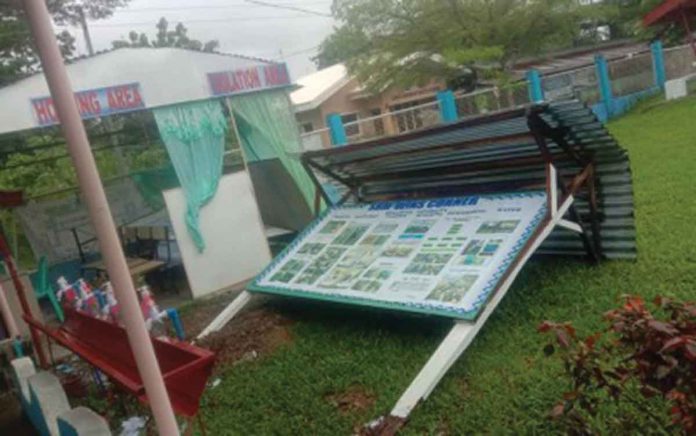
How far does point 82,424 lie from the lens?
284 centimetres

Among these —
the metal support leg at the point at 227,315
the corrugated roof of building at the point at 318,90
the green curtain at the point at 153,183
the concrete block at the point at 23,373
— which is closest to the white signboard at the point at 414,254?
the metal support leg at the point at 227,315

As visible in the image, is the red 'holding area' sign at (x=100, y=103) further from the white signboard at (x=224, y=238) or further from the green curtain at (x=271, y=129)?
the green curtain at (x=271, y=129)

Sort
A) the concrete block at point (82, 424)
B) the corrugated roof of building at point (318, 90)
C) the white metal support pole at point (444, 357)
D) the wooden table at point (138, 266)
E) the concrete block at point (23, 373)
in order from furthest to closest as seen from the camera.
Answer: the corrugated roof of building at point (318, 90)
the wooden table at point (138, 266)
the concrete block at point (23, 373)
the white metal support pole at point (444, 357)
the concrete block at point (82, 424)

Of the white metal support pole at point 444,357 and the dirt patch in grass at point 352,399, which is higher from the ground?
the white metal support pole at point 444,357

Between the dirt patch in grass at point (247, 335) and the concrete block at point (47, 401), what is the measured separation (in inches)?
57.4

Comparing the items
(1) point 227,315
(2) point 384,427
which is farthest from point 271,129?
(2) point 384,427

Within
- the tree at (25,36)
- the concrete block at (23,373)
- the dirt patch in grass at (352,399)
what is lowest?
the dirt patch in grass at (352,399)

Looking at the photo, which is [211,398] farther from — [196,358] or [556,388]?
[556,388]

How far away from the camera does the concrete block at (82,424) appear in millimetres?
2752

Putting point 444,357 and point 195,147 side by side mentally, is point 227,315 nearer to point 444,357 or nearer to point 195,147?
point 195,147

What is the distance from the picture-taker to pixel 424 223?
527cm

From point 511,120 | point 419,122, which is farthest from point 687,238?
point 419,122

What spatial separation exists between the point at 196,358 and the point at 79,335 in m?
2.40

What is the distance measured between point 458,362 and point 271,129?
5273 mm
